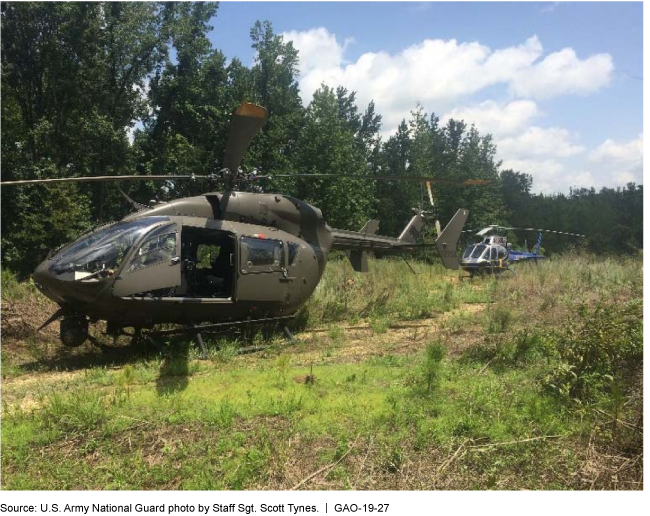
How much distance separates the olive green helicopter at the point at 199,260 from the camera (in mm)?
7133

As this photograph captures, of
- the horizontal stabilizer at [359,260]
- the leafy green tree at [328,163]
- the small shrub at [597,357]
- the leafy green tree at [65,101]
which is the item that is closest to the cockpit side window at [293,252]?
the horizontal stabilizer at [359,260]

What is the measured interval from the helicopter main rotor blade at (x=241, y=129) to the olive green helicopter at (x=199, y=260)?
15 millimetres

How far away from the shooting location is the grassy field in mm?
3889

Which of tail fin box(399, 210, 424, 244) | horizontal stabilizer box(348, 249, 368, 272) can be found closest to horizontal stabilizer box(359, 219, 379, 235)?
horizontal stabilizer box(348, 249, 368, 272)

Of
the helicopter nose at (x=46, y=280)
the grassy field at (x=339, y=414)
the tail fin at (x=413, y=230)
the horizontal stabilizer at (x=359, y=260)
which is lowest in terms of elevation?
the grassy field at (x=339, y=414)

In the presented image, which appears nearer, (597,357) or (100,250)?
(597,357)

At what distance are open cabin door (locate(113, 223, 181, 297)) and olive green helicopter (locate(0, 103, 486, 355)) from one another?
0.6 inches

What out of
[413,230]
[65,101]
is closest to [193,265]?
[413,230]

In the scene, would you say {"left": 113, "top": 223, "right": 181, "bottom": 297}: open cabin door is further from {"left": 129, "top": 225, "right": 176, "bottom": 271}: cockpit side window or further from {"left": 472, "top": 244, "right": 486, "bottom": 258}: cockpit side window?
{"left": 472, "top": 244, "right": 486, "bottom": 258}: cockpit side window

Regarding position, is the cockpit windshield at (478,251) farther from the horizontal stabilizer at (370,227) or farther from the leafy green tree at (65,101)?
the leafy green tree at (65,101)

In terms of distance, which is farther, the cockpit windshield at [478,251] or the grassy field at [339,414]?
the cockpit windshield at [478,251]

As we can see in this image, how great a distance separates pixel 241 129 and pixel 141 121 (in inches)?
1099

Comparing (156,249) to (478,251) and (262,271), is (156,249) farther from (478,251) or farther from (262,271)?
(478,251)

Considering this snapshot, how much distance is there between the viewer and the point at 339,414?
4.91 metres
